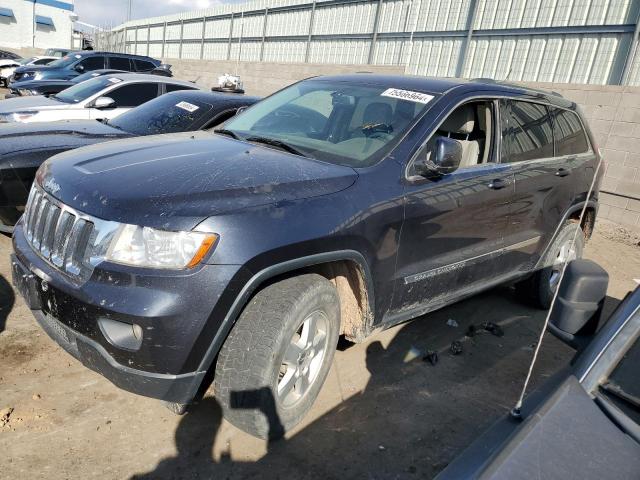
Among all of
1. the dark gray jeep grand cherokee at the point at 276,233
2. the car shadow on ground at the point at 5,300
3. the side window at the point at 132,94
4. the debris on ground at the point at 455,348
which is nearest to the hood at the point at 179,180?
the dark gray jeep grand cherokee at the point at 276,233

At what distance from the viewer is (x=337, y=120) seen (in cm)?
346

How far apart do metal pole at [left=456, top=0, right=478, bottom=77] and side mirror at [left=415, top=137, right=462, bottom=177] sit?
30.4 feet

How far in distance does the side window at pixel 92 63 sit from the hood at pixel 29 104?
25.4ft

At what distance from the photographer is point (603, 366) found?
165 centimetres

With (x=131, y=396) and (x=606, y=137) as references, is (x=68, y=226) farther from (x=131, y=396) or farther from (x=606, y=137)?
(x=606, y=137)

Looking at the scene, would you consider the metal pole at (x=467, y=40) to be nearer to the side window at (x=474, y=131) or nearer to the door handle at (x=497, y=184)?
the side window at (x=474, y=131)

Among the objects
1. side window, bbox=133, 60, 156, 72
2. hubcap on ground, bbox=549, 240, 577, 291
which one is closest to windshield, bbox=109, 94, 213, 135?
hubcap on ground, bbox=549, 240, 577, 291

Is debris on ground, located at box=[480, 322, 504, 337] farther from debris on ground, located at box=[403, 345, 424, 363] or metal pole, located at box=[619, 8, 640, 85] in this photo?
metal pole, located at box=[619, 8, 640, 85]

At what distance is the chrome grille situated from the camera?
7.55ft

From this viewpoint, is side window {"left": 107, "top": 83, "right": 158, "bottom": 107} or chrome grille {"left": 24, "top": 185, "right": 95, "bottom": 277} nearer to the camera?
chrome grille {"left": 24, "top": 185, "right": 95, "bottom": 277}

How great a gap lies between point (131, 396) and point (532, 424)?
229 centimetres

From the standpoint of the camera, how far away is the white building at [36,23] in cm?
Result: 4525

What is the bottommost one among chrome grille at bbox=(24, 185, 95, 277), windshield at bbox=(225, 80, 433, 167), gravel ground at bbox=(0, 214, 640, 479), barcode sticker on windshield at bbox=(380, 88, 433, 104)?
gravel ground at bbox=(0, 214, 640, 479)

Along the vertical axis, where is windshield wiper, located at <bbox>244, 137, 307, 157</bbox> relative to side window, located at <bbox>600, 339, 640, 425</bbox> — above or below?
above
